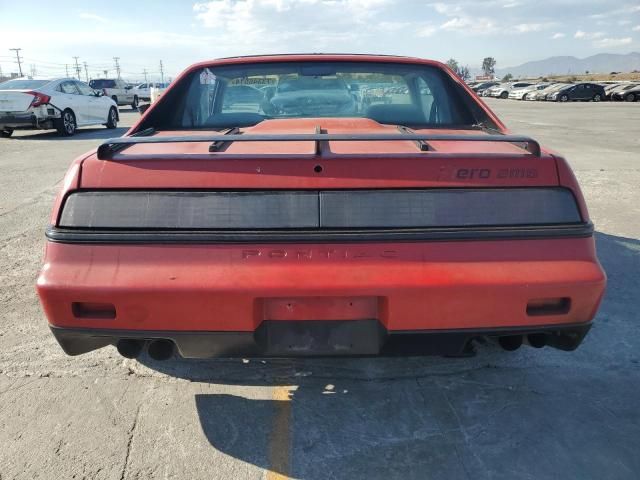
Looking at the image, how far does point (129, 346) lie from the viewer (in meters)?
2.30

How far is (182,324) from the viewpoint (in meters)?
2.09

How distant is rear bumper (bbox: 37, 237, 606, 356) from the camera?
2.01 meters

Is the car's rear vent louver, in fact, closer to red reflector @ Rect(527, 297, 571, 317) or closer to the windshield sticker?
red reflector @ Rect(527, 297, 571, 317)

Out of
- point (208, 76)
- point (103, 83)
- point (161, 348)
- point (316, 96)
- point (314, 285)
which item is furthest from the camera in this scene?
point (103, 83)

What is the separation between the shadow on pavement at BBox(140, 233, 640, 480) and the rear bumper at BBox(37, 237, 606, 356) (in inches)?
22.8

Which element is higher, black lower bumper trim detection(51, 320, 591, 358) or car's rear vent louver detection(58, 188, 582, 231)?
car's rear vent louver detection(58, 188, 582, 231)

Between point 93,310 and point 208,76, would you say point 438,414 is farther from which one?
point 208,76

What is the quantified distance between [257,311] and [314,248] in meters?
0.34

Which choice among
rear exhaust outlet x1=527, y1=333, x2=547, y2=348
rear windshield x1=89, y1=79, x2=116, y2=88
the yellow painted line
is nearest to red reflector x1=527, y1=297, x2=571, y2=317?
rear exhaust outlet x1=527, y1=333, x2=547, y2=348

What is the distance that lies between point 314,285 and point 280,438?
83cm

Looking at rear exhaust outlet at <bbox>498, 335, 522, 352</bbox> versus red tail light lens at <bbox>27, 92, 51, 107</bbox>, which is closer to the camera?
rear exhaust outlet at <bbox>498, 335, 522, 352</bbox>

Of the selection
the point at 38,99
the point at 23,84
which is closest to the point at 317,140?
the point at 38,99

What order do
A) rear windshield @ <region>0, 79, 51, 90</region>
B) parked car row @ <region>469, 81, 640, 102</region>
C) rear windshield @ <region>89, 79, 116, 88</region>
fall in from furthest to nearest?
parked car row @ <region>469, 81, 640, 102</region>
rear windshield @ <region>89, 79, 116, 88</region>
rear windshield @ <region>0, 79, 51, 90</region>

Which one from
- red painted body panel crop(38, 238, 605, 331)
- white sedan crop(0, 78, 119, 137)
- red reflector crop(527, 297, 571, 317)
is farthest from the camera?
white sedan crop(0, 78, 119, 137)
